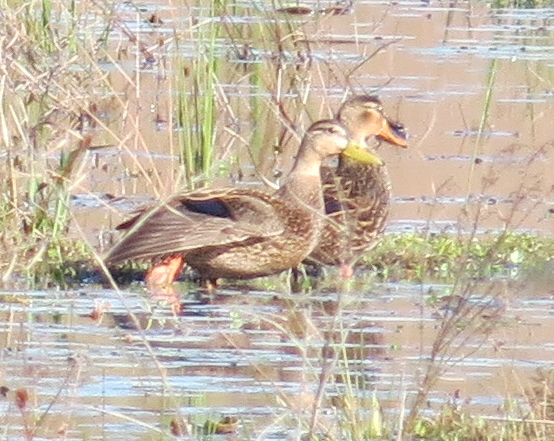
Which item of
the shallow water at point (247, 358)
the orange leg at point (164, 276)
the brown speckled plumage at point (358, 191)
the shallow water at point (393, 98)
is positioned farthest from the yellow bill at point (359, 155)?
the orange leg at point (164, 276)

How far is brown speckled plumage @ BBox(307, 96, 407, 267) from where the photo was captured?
865 centimetres

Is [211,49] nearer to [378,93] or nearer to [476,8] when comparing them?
[378,93]

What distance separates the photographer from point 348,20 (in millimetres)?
16891

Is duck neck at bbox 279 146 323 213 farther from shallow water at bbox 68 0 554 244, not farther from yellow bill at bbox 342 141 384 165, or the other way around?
shallow water at bbox 68 0 554 244

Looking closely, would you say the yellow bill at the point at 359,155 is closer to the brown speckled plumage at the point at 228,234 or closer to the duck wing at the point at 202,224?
the brown speckled plumage at the point at 228,234

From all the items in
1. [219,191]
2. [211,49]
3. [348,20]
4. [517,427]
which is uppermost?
[348,20]

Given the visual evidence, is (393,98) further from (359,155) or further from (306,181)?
(306,181)

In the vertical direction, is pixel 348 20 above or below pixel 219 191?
above

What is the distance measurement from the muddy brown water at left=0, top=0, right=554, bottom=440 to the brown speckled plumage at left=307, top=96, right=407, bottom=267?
1.02 feet

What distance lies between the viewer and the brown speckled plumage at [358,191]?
28.4ft

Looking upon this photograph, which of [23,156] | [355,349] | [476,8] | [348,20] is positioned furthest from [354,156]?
[476,8]

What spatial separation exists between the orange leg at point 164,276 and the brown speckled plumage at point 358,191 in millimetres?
638

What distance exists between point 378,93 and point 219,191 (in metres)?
4.99

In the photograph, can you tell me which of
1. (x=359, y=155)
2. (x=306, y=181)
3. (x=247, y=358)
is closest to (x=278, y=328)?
(x=247, y=358)
